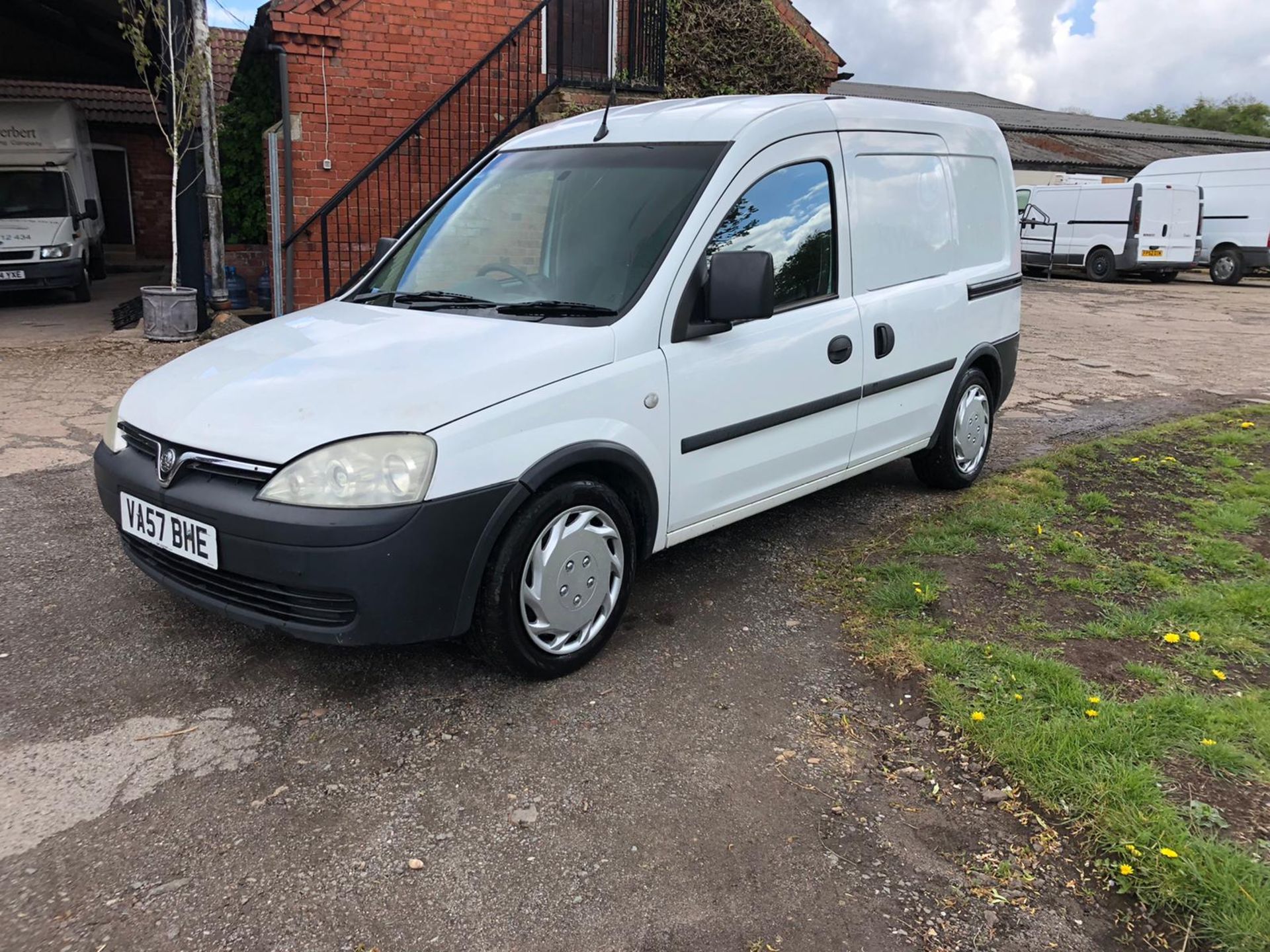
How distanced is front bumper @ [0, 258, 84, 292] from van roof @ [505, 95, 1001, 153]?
11.6 meters

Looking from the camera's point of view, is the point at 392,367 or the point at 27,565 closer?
the point at 392,367

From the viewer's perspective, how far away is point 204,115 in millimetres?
10750

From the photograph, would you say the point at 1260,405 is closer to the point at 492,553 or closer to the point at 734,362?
the point at 734,362

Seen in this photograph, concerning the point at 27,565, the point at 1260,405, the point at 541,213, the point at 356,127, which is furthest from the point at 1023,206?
the point at 27,565

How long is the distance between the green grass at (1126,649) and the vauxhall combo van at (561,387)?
0.77 meters

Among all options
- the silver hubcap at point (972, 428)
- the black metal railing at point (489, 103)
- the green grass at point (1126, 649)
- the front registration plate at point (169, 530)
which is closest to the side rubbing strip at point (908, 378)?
the silver hubcap at point (972, 428)

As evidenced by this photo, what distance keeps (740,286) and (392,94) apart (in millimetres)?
8559

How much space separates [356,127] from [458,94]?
1191 millimetres

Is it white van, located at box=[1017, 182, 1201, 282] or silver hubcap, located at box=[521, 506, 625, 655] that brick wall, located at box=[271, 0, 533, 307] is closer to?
silver hubcap, located at box=[521, 506, 625, 655]

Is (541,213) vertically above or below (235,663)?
above

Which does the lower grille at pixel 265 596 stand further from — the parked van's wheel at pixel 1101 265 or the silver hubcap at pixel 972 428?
the parked van's wheel at pixel 1101 265

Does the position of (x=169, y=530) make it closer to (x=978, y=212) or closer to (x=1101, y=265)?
(x=978, y=212)

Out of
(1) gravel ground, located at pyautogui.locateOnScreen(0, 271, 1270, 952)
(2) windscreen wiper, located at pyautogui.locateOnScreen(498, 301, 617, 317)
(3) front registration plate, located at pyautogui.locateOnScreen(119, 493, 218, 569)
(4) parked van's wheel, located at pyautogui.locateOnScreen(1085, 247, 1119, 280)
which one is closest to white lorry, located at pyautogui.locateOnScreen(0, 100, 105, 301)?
(1) gravel ground, located at pyautogui.locateOnScreen(0, 271, 1270, 952)

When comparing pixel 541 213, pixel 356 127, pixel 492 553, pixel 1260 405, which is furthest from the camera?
pixel 356 127
